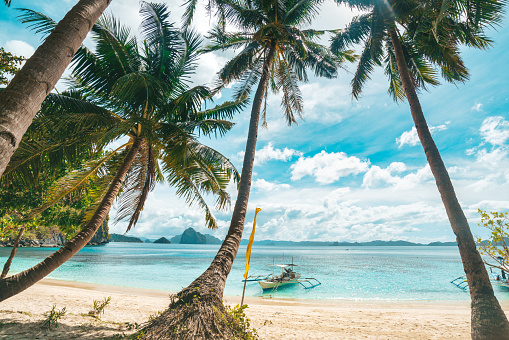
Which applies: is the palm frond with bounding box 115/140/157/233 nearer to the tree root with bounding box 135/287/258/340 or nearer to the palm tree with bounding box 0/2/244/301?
the palm tree with bounding box 0/2/244/301

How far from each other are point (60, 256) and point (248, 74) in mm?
8466

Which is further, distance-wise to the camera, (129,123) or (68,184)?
(68,184)

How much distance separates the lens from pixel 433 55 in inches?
320

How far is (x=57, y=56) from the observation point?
7.86 ft

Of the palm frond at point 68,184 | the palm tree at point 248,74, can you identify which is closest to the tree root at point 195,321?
the palm tree at point 248,74

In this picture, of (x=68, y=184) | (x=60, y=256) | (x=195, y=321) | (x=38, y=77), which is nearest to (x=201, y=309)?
(x=195, y=321)

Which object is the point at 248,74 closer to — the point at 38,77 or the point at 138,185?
the point at 138,185

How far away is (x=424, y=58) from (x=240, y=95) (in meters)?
6.74

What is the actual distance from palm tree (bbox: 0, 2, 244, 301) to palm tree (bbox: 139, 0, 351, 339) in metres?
1.39

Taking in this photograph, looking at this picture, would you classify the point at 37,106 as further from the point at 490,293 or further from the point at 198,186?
the point at 490,293

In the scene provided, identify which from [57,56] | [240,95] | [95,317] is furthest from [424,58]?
[95,317]

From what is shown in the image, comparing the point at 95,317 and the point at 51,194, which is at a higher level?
the point at 51,194

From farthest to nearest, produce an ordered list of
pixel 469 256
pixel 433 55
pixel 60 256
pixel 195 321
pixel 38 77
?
1. pixel 433 55
2. pixel 60 256
3. pixel 469 256
4. pixel 195 321
5. pixel 38 77

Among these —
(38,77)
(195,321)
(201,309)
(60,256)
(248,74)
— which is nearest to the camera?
(38,77)
